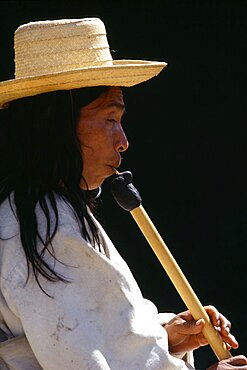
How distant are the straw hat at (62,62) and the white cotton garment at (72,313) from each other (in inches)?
12.3

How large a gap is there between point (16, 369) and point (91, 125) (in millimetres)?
649

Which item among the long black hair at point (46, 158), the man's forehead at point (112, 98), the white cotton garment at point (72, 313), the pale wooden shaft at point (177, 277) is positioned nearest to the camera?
the white cotton garment at point (72, 313)

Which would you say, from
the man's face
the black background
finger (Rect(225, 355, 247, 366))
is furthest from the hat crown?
the black background

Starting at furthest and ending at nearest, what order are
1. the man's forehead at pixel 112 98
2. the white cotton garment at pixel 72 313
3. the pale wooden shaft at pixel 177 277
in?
1. the pale wooden shaft at pixel 177 277
2. the man's forehead at pixel 112 98
3. the white cotton garment at pixel 72 313

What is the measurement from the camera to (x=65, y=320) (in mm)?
3008

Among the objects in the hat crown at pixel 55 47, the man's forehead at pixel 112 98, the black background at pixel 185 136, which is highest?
the hat crown at pixel 55 47

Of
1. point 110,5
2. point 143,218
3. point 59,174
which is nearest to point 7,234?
point 59,174

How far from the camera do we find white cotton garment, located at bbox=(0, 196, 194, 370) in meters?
3.00

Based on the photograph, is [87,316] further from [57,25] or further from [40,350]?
[57,25]

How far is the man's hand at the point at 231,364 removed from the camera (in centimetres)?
333

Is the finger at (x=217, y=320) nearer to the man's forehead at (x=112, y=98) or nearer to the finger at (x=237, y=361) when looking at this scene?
the finger at (x=237, y=361)

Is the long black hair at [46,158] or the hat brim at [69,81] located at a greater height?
the hat brim at [69,81]

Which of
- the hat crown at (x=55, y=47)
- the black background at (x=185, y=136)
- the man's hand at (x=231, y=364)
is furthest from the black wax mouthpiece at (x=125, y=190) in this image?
the black background at (x=185, y=136)

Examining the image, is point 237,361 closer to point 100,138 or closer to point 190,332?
point 190,332
